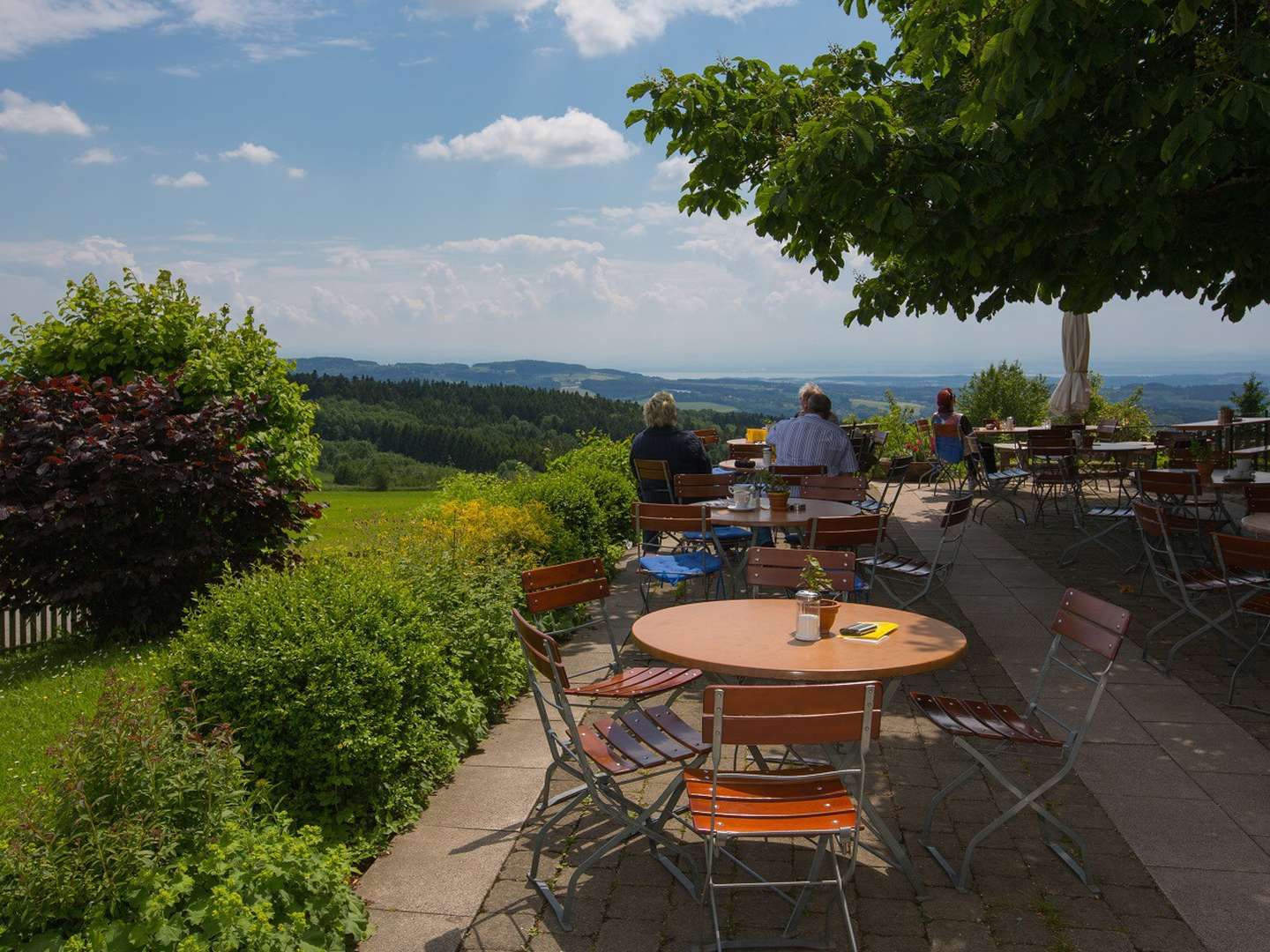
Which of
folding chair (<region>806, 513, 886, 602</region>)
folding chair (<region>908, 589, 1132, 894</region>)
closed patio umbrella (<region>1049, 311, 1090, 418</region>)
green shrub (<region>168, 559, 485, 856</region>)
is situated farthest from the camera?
closed patio umbrella (<region>1049, 311, 1090, 418</region>)

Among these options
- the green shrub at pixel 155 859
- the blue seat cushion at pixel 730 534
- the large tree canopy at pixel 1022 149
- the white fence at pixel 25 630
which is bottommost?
the white fence at pixel 25 630

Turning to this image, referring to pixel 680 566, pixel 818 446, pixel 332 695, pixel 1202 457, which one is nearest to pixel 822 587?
pixel 332 695

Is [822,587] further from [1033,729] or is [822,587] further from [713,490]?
[713,490]

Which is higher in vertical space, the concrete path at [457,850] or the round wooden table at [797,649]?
the round wooden table at [797,649]

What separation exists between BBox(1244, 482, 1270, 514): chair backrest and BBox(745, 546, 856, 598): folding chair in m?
3.45

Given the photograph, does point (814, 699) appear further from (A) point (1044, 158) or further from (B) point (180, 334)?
(B) point (180, 334)

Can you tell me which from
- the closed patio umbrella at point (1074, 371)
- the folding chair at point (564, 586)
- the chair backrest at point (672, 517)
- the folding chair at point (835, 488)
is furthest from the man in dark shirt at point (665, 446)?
the closed patio umbrella at point (1074, 371)

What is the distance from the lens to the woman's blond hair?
8.35 m

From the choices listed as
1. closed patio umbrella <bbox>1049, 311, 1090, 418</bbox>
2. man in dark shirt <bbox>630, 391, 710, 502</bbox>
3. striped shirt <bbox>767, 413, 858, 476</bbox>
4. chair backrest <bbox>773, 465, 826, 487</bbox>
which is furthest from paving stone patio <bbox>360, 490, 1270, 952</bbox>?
closed patio umbrella <bbox>1049, 311, 1090, 418</bbox>

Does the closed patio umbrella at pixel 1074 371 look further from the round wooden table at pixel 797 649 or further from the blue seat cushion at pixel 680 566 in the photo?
the round wooden table at pixel 797 649

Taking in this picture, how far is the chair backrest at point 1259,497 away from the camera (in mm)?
6199

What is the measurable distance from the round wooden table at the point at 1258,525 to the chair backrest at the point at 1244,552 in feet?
2.48

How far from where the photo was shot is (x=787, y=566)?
14.6ft

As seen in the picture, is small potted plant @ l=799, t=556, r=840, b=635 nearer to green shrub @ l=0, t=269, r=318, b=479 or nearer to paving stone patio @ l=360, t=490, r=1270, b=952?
paving stone patio @ l=360, t=490, r=1270, b=952
